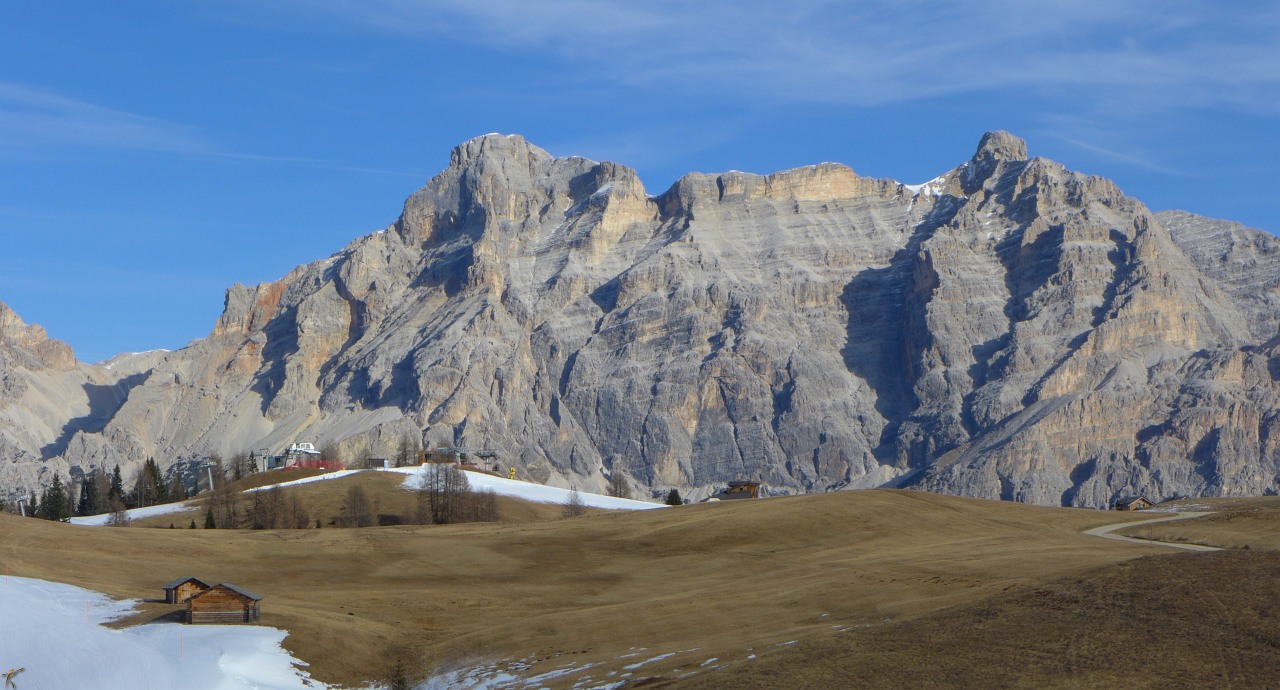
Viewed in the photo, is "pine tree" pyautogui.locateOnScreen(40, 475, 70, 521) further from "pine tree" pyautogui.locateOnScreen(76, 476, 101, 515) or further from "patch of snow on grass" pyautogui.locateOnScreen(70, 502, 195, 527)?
"pine tree" pyautogui.locateOnScreen(76, 476, 101, 515)

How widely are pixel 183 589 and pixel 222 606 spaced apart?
502 cm

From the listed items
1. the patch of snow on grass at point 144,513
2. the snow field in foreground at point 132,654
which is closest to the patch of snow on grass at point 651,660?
the snow field in foreground at point 132,654

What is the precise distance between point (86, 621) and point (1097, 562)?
48.8 metres

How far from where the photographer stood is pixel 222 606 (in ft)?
253

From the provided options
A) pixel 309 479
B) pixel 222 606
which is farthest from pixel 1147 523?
pixel 309 479

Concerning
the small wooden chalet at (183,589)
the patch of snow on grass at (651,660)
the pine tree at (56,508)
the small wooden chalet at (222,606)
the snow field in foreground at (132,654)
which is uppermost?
the pine tree at (56,508)

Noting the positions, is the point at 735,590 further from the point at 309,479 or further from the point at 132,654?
the point at 309,479

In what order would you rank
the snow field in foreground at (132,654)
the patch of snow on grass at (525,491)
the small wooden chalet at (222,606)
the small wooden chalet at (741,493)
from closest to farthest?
1. the snow field in foreground at (132,654)
2. the small wooden chalet at (222,606)
3. the patch of snow on grass at (525,491)
4. the small wooden chalet at (741,493)

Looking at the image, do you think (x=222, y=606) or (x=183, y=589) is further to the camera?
(x=183, y=589)

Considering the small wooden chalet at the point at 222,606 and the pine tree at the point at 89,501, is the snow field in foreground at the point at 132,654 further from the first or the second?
the pine tree at the point at 89,501

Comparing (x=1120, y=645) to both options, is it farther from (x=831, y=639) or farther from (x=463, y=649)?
(x=463, y=649)

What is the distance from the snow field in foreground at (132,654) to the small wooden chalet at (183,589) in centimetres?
344

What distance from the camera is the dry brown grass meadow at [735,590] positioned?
55.9 m

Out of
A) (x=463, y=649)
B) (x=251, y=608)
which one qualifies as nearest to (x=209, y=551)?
(x=251, y=608)
